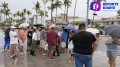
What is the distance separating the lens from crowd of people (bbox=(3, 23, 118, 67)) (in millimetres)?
7680

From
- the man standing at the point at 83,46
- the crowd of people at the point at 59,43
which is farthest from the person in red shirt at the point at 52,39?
the man standing at the point at 83,46

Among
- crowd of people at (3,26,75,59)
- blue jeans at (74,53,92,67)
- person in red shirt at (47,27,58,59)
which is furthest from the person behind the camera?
crowd of people at (3,26,75,59)

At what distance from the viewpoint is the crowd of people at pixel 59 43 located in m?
7.68

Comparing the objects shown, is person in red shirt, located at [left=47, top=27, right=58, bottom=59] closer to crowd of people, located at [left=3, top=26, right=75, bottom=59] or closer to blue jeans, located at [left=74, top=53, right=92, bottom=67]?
crowd of people, located at [left=3, top=26, right=75, bottom=59]

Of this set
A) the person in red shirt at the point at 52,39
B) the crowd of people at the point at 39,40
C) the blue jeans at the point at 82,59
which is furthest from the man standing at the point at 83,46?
the crowd of people at the point at 39,40

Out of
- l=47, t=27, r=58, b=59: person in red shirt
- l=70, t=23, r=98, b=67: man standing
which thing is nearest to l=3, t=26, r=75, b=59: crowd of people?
l=47, t=27, r=58, b=59: person in red shirt

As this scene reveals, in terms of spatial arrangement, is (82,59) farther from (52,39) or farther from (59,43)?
(59,43)

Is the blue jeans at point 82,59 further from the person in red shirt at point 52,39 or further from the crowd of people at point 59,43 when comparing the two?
the person in red shirt at point 52,39

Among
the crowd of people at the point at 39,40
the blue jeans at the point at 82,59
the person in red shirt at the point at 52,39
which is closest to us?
the blue jeans at the point at 82,59

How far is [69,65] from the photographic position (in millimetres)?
12492

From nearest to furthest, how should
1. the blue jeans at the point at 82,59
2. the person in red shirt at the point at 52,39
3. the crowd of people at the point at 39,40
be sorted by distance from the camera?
the blue jeans at the point at 82,59, the person in red shirt at the point at 52,39, the crowd of people at the point at 39,40

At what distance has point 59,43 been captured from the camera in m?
16.4

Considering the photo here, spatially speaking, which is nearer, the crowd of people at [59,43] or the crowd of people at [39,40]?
the crowd of people at [59,43]

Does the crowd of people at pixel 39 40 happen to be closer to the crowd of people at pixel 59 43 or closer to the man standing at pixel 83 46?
the crowd of people at pixel 59 43
